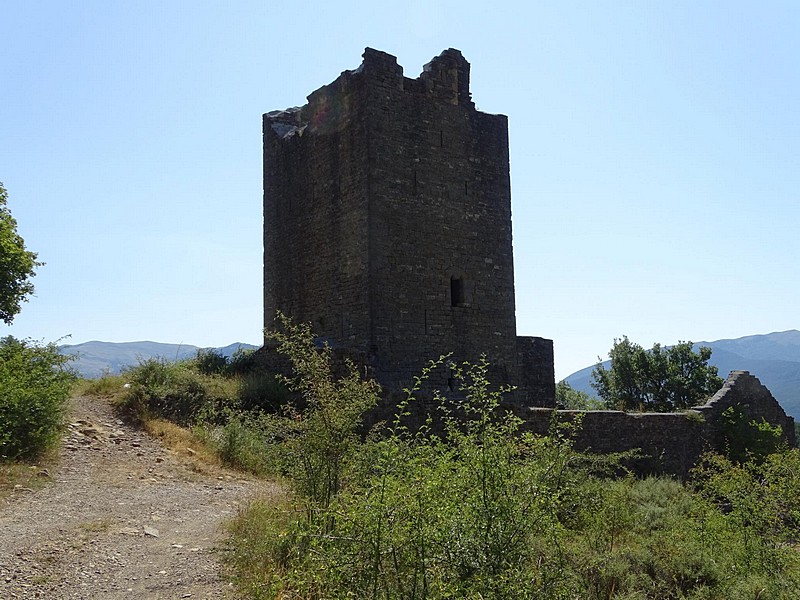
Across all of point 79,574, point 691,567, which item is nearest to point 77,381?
point 79,574

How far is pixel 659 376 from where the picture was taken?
124 feet

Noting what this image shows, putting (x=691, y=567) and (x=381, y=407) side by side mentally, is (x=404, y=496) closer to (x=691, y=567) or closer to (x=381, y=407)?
(x=691, y=567)

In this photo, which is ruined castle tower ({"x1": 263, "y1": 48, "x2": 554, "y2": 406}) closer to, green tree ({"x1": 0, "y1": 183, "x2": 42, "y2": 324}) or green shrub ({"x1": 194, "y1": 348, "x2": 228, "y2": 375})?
green shrub ({"x1": 194, "y1": 348, "x2": 228, "y2": 375})

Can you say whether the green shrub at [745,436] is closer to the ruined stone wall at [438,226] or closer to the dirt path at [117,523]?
the ruined stone wall at [438,226]

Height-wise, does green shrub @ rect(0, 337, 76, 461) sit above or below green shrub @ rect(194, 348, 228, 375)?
below

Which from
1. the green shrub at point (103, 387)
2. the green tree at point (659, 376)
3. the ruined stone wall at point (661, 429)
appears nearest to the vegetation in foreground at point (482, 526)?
the ruined stone wall at point (661, 429)

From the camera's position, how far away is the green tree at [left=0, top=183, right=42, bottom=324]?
18.1m

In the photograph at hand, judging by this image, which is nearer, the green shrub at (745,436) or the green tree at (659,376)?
the green shrub at (745,436)

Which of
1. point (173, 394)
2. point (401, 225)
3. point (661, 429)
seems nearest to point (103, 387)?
point (173, 394)

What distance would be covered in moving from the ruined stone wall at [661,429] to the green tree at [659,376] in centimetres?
1833

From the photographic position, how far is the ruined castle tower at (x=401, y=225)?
16.2 metres

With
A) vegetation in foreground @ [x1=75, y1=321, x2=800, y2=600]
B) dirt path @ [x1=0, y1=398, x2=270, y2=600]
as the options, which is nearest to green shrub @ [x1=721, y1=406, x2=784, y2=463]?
vegetation in foreground @ [x1=75, y1=321, x2=800, y2=600]

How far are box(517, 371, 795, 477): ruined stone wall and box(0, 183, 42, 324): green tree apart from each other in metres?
13.2

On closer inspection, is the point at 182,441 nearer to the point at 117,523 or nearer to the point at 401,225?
the point at 117,523
